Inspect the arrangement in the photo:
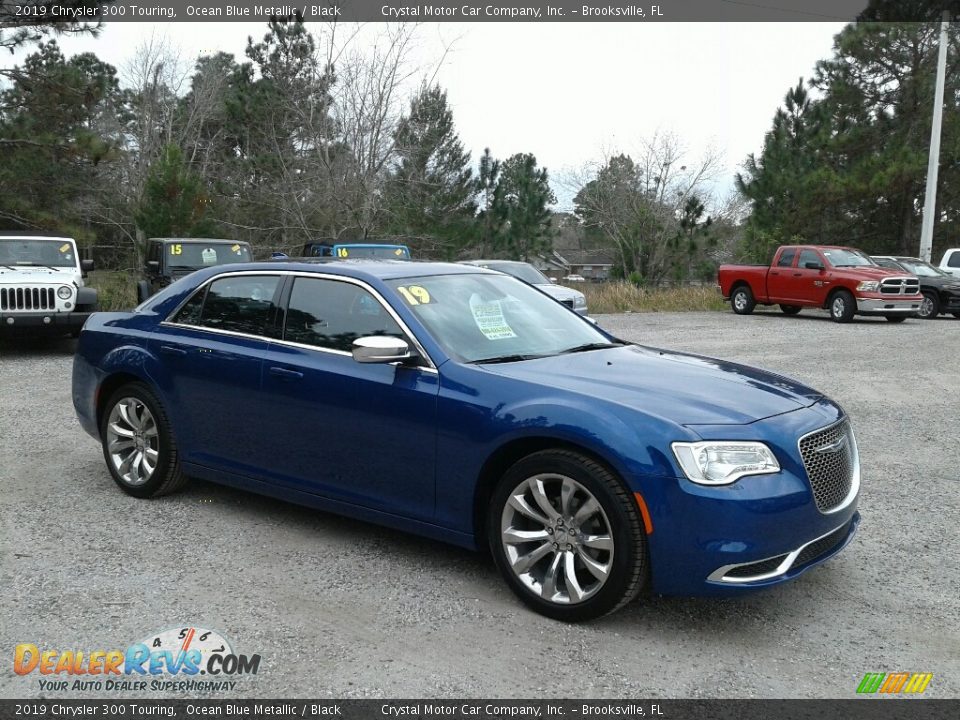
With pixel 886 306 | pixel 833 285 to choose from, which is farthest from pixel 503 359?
pixel 833 285

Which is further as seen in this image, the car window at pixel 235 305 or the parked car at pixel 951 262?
the parked car at pixel 951 262

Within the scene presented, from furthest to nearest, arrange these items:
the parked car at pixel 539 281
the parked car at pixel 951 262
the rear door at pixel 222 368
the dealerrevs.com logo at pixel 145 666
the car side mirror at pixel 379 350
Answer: the parked car at pixel 951 262, the parked car at pixel 539 281, the rear door at pixel 222 368, the car side mirror at pixel 379 350, the dealerrevs.com logo at pixel 145 666

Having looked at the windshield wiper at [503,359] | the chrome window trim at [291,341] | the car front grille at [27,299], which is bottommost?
the car front grille at [27,299]

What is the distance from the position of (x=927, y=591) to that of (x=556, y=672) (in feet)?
7.03

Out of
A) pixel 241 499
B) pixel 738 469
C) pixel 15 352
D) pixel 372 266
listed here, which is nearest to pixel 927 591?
pixel 738 469

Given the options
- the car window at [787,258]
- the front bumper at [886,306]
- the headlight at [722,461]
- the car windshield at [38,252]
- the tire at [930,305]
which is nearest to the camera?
the headlight at [722,461]

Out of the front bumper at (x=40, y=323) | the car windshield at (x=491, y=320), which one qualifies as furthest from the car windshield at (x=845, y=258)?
the car windshield at (x=491, y=320)

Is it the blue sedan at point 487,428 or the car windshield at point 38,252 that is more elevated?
the car windshield at point 38,252

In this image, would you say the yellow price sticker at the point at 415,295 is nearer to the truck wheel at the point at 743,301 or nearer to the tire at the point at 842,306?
the tire at the point at 842,306

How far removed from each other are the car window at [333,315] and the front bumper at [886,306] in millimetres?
19245

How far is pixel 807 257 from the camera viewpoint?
2278 cm

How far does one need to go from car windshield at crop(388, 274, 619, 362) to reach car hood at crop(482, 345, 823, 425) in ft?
0.62

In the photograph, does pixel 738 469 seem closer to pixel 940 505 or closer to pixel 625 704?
pixel 625 704

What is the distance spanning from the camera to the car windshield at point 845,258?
2230cm
